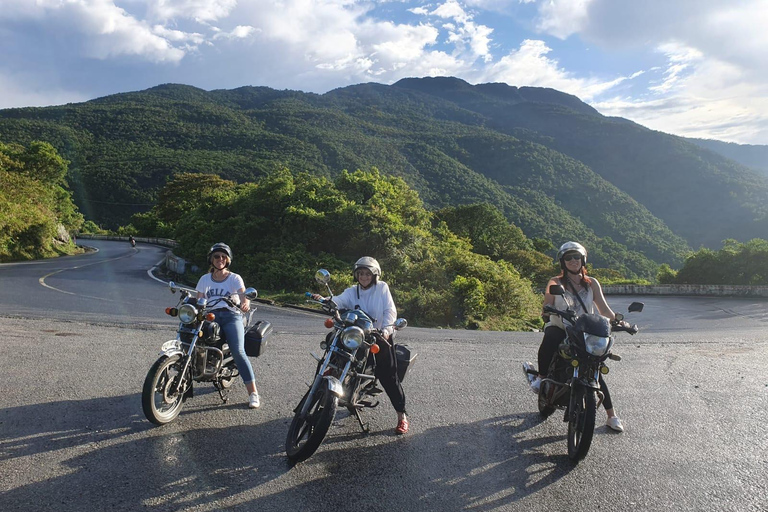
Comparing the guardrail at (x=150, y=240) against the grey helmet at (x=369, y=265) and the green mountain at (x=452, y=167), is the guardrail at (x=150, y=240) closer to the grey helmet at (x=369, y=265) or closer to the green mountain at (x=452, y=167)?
the green mountain at (x=452, y=167)

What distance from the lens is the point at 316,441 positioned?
3.83 metres

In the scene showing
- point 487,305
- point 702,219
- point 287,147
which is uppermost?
point 287,147

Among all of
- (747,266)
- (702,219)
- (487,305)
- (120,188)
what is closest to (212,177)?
(120,188)

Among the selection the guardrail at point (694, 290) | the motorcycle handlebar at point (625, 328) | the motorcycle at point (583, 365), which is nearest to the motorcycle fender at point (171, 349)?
the motorcycle at point (583, 365)

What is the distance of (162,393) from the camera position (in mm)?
4527

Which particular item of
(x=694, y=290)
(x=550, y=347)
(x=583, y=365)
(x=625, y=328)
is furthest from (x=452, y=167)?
(x=583, y=365)

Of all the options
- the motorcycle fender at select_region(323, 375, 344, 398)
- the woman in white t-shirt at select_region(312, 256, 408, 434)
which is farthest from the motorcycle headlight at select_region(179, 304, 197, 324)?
the motorcycle fender at select_region(323, 375, 344, 398)

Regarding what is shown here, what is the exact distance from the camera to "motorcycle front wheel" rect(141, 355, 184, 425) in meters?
4.34

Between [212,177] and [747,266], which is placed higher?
[212,177]

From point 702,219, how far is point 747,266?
8311cm

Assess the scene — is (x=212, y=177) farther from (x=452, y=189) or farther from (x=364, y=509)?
(x=364, y=509)

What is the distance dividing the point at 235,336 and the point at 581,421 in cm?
326

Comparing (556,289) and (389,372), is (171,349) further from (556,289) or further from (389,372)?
(556,289)

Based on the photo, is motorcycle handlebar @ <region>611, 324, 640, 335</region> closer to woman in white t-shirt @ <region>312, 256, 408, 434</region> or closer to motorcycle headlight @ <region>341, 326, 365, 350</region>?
woman in white t-shirt @ <region>312, 256, 408, 434</region>
